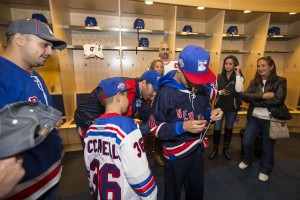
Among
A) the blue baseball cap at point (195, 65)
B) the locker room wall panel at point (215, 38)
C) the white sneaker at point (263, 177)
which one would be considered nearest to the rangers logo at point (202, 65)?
the blue baseball cap at point (195, 65)

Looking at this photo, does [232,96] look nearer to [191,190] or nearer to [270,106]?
[270,106]

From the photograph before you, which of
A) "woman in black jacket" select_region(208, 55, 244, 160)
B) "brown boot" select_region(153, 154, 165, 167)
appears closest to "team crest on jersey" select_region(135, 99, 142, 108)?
"brown boot" select_region(153, 154, 165, 167)

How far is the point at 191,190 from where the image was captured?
1212mm

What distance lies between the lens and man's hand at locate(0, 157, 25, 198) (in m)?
0.43

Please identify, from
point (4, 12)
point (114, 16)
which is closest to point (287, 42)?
point (114, 16)

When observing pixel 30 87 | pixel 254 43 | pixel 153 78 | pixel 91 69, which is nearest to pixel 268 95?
pixel 153 78

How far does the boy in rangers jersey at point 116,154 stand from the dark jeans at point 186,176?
299 millimetres

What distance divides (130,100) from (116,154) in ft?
2.03

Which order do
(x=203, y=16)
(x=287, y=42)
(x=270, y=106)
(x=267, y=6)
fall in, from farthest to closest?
(x=287, y=42) → (x=203, y=16) → (x=267, y=6) → (x=270, y=106)

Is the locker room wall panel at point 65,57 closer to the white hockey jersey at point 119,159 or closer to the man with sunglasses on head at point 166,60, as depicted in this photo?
the man with sunglasses on head at point 166,60

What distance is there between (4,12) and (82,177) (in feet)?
8.38

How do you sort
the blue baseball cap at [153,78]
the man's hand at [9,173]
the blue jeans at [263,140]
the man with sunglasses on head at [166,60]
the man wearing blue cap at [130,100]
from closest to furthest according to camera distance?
the man's hand at [9,173] < the man wearing blue cap at [130,100] < the blue baseball cap at [153,78] < the blue jeans at [263,140] < the man with sunglasses on head at [166,60]

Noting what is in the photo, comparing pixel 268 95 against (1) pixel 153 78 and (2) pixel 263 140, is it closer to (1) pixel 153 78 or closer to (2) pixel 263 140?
(2) pixel 263 140

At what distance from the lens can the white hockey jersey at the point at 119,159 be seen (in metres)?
0.79
